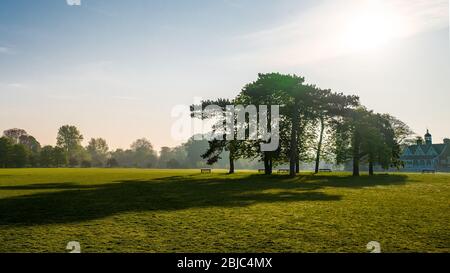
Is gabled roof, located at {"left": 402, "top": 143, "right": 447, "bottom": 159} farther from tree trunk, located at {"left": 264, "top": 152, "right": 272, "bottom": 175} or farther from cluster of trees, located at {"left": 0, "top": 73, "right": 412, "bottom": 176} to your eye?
tree trunk, located at {"left": 264, "top": 152, "right": 272, "bottom": 175}

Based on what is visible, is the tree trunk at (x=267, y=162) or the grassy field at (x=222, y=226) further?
the tree trunk at (x=267, y=162)

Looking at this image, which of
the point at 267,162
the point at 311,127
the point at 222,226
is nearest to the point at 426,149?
the point at 311,127

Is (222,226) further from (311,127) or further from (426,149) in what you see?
(426,149)

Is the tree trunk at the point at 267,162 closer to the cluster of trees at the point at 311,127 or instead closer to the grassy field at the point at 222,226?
the cluster of trees at the point at 311,127

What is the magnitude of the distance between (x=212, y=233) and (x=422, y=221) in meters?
8.55

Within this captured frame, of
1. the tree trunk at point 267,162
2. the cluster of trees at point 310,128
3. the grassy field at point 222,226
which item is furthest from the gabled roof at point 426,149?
the grassy field at point 222,226

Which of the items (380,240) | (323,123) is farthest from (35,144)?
(380,240)

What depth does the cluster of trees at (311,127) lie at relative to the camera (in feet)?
170

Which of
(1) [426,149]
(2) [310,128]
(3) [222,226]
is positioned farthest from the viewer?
(1) [426,149]

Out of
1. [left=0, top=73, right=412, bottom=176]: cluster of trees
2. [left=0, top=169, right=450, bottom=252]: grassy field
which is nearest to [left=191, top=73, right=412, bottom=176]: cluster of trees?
[left=0, top=73, right=412, bottom=176]: cluster of trees

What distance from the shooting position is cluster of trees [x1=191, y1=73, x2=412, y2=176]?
51.8 metres

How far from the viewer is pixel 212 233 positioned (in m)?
11.6

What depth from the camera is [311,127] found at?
6372 centimetres
